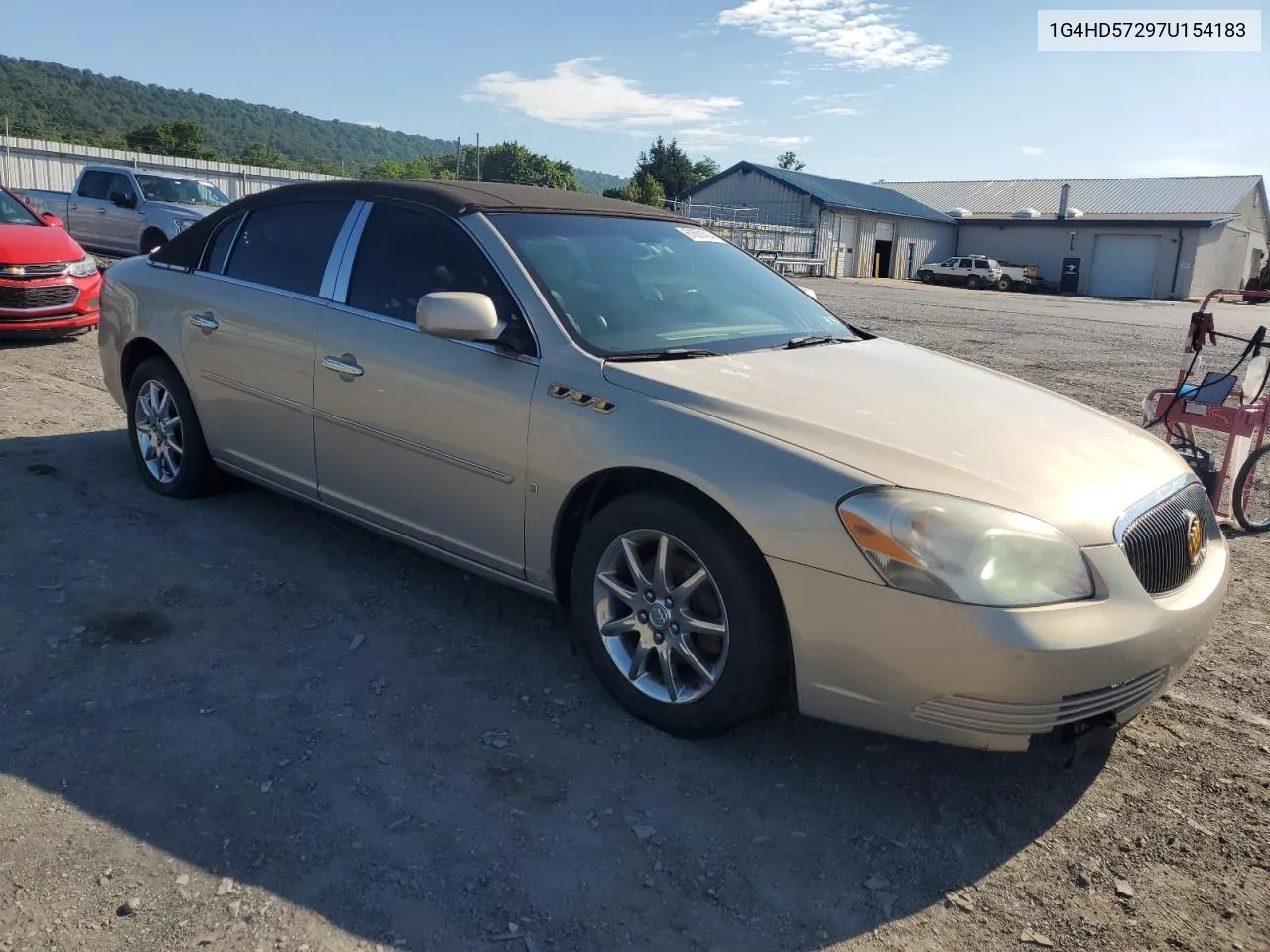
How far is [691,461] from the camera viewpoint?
9.76ft

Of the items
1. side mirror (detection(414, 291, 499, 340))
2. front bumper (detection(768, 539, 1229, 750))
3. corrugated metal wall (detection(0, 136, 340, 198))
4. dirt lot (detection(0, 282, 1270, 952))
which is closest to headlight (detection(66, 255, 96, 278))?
dirt lot (detection(0, 282, 1270, 952))

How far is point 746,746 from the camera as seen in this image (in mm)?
3186

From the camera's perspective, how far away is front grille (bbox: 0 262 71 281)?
9.32 m

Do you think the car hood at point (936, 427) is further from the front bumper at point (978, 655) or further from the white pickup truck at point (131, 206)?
the white pickup truck at point (131, 206)

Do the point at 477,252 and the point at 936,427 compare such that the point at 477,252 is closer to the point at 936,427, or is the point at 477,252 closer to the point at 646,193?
the point at 936,427

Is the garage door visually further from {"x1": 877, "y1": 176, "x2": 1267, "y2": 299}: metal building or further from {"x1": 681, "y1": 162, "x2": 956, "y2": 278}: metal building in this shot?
{"x1": 681, "y1": 162, "x2": 956, "y2": 278}: metal building

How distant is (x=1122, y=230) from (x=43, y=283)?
48678 millimetres

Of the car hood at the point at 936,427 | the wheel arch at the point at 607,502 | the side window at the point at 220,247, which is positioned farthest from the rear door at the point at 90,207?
the car hood at the point at 936,427

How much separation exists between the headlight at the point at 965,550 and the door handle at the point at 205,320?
3378mm

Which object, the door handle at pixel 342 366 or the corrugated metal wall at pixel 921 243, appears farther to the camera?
the corrugated metal wall at pixel 921 243

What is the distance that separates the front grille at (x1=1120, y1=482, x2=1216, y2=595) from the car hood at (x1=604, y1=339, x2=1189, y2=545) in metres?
0.07

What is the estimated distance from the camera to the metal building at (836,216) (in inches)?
1864

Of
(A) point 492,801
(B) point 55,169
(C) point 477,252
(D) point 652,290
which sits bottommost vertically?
(A) point 492,801

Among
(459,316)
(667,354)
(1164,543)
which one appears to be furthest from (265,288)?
(1164,543)
